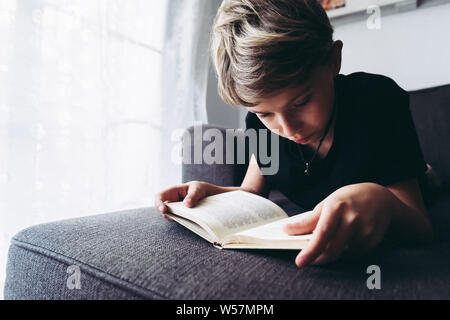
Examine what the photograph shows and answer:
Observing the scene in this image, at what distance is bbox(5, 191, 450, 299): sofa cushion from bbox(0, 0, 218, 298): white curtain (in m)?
0.43

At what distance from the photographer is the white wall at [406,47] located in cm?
137

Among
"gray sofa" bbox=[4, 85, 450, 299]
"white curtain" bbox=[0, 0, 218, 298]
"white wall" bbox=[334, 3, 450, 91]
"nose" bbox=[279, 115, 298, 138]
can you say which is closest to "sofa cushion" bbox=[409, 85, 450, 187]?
"white wall" bbox=[334, 3, 450, 91]

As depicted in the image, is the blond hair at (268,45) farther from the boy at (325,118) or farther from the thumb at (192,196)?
the thumb at (192,196)

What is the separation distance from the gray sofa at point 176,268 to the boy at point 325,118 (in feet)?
0.12

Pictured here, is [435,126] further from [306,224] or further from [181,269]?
[181,269]

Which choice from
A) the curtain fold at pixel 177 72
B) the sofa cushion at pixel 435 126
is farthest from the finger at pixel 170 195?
the sofa cushion at pixel 435 126

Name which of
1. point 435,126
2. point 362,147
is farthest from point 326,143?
point 435,126

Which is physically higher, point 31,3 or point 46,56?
point 31,3

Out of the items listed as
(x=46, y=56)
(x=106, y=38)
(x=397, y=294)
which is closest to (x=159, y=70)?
(x=106, y=38)

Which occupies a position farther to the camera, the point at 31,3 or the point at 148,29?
the point at 148,29

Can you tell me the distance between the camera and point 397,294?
333 mm

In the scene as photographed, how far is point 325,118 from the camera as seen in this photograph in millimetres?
602
